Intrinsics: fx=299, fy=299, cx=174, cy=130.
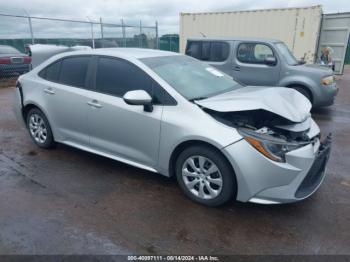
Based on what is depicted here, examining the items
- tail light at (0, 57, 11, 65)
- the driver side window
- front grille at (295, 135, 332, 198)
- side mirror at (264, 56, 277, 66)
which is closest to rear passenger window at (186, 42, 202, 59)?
side mirror at (264, 56, 277, 66)

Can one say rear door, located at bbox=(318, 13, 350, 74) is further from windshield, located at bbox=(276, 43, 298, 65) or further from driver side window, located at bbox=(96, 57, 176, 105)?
driver side window, located at bbox=(96, 57, 176, 105)

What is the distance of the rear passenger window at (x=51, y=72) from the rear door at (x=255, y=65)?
4619mm

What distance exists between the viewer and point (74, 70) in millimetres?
4117

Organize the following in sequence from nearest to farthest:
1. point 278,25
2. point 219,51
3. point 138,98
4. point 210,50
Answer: point 138,98
point 219,51
point 210,50
point 278,25

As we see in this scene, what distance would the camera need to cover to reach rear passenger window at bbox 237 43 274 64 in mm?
7371

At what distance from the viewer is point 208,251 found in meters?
2.56

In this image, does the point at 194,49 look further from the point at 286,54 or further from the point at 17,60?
the point at 17,60

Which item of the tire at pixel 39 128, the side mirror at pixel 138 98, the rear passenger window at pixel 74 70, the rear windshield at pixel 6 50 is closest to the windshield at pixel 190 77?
the side mirror at pixel 138 98

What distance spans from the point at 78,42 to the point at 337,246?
14.1 metres

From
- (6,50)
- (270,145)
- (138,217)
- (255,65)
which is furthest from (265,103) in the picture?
(6,50)

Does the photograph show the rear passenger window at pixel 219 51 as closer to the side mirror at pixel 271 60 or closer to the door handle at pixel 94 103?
the side mirror at pixel 271 60

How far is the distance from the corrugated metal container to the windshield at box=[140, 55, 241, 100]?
875 cm

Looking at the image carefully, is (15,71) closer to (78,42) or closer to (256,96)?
(78,42)

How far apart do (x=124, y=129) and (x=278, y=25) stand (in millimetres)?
10393
